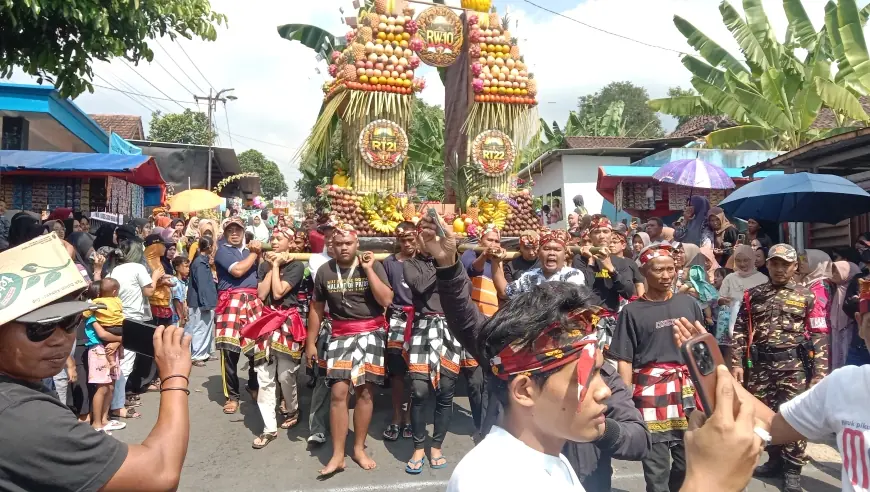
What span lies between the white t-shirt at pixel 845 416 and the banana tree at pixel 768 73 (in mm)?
10420

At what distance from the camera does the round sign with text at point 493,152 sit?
711 cm

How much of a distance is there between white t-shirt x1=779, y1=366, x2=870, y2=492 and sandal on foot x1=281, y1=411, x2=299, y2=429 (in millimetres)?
4407

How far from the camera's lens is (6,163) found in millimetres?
9039

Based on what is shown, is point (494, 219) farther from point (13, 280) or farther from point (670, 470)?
point (13, 280)

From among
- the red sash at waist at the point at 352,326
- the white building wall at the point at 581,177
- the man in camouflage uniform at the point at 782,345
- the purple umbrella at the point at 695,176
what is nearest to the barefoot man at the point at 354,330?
the red sash at waist at the point at 352,326

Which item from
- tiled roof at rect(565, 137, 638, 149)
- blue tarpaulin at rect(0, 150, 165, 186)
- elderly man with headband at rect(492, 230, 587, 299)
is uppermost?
tiled roof at rect(565, 137, 638, 149)

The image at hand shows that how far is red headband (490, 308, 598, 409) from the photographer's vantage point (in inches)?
59.1

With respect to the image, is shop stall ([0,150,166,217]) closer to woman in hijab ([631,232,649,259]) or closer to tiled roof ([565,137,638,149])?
woman in hijab ([631,232,649,259])

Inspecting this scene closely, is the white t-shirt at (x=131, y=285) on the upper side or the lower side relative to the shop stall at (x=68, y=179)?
lower

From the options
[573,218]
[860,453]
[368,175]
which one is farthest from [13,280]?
[573,218]

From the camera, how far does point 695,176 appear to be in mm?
9055

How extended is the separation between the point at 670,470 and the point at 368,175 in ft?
14.6

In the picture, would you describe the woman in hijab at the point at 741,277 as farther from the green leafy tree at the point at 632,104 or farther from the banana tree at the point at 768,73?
the green leafy tree at the point at 632,104

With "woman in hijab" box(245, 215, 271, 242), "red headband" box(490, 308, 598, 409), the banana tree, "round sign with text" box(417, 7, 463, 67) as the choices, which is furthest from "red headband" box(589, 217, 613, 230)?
the banana tree
